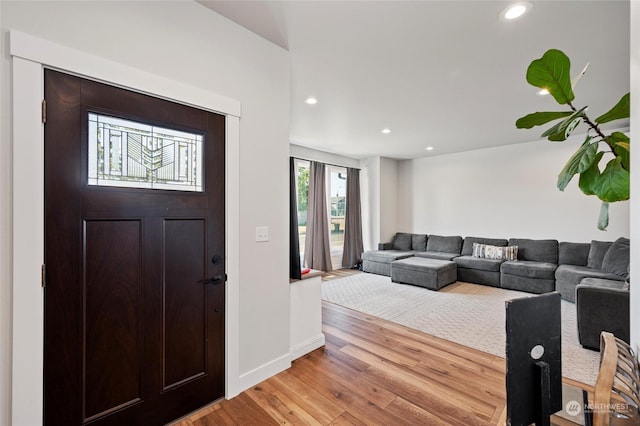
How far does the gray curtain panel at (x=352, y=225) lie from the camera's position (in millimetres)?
6609

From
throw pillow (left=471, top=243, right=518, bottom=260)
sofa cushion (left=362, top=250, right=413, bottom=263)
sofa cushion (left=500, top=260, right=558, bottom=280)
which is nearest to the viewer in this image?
sofa cushion (left=500, top=260, right=558, bottom=280)

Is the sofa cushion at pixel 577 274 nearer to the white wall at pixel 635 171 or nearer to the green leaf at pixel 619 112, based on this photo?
the white wall at pixel 635 171

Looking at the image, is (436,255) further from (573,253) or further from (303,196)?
(303,196)

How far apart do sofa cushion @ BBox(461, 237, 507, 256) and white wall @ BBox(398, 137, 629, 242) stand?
0.86 feet

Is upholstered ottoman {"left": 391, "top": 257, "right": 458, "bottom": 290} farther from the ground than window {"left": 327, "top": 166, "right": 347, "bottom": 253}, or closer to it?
closer to it

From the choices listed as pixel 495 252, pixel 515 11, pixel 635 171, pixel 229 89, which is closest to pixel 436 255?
pixel 495 252

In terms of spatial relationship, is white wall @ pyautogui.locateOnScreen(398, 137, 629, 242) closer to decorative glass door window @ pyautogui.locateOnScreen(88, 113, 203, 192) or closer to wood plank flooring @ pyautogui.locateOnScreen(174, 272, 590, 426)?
wood plank flooring @ pyautogui.locateOnScreen(174, 272, 590, 426)

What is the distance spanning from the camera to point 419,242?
6586mm

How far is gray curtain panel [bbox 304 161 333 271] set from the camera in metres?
5.96

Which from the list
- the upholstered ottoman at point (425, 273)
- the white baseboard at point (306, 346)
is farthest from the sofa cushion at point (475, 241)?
the white baseboard at point (306, 346)

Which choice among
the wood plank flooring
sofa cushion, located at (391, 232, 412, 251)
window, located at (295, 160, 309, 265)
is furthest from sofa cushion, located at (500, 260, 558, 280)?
window, located at (295, 160, 309, 265)

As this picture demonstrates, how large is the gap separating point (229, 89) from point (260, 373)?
2151mm

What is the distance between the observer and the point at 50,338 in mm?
1353
